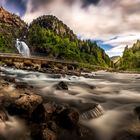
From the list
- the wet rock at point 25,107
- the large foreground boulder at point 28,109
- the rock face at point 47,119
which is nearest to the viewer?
the rock face at point 47,119

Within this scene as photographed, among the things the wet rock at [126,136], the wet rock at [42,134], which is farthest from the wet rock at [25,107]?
the wet rock at [126,136]

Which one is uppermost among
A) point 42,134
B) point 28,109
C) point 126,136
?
point 28,109

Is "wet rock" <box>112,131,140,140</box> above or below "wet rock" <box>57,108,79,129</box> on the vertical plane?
below

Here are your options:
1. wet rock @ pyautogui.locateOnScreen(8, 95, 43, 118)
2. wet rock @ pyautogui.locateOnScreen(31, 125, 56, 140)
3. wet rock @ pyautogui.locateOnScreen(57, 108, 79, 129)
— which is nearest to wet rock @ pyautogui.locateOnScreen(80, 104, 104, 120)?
wet rock @ pyautogui.locateOnScreen(57, 108, 79, 129)

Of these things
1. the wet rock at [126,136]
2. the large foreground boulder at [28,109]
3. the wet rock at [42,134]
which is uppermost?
the large foreground boulder at [28,109]

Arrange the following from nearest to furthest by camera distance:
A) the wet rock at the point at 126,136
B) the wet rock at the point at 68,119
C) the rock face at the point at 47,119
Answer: the rock face at the point at 47,119, the wet rock at the point at 126,136, the wet rock at the point at 68,119

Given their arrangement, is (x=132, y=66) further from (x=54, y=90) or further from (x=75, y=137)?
(x=75, y=137)

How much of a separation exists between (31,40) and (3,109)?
14678 centimetres

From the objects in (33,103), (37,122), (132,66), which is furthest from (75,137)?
(132,66)

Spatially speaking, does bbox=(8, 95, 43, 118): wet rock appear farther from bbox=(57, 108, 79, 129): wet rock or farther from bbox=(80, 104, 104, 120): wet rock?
bbox=(80, 104, 104, 120): wet rock

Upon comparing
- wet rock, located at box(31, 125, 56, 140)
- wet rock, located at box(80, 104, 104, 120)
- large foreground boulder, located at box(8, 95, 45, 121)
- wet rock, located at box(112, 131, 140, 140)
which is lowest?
wet rock, located at box(112, 131, 140, 140)

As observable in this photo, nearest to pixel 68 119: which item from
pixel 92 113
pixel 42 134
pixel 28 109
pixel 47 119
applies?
pixel 47 119

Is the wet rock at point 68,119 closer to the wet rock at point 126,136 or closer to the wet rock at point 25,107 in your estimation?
the wet rock at point 25,107

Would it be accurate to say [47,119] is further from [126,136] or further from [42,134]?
[126,136]
